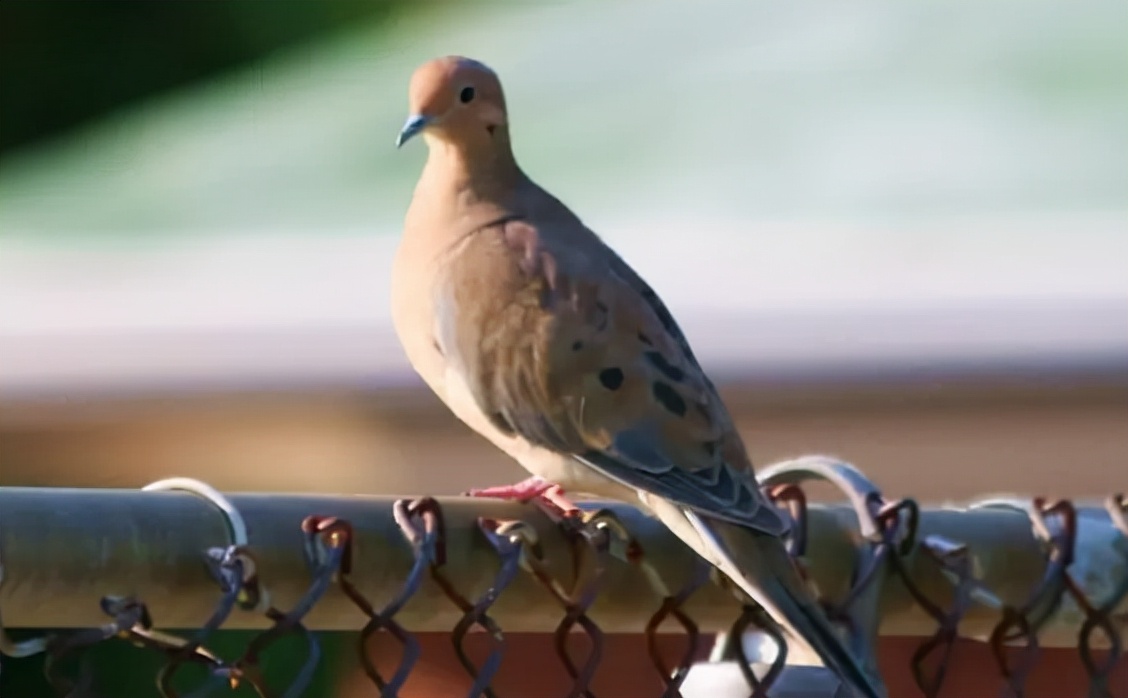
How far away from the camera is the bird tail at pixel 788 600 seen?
1884 millimetres

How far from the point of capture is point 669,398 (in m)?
2.55

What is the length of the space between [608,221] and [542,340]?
8.82 feet

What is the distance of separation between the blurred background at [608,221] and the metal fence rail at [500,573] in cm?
213

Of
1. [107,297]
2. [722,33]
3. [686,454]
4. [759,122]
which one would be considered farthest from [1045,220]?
[686,454]

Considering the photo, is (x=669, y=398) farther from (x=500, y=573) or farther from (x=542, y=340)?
(x=500, y=573)

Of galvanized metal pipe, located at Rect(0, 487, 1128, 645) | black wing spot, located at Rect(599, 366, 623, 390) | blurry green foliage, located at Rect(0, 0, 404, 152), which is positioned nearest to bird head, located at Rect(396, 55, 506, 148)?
black wing spot, located at Rect(599, 366, 623, 390)

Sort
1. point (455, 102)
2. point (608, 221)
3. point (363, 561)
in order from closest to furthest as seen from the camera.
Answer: point (363, 561) < point (455, 102) < point (608, 221)

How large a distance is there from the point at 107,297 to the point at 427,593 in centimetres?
345

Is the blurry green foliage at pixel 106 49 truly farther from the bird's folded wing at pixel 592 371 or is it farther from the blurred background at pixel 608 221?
the bird's folded wing at pixel 592 371

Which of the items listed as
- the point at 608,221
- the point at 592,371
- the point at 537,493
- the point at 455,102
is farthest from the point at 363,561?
the point at 608,221

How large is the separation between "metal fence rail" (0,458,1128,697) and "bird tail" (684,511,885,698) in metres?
0.04

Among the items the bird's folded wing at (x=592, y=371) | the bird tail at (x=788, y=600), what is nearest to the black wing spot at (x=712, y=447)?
the bird's folded wing at (x=592, y=371)

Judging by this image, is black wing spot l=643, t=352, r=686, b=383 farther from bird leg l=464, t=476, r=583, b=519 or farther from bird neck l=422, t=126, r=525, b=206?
bird neck l=422, t=126, r=525, b=206

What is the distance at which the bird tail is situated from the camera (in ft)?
6.18
